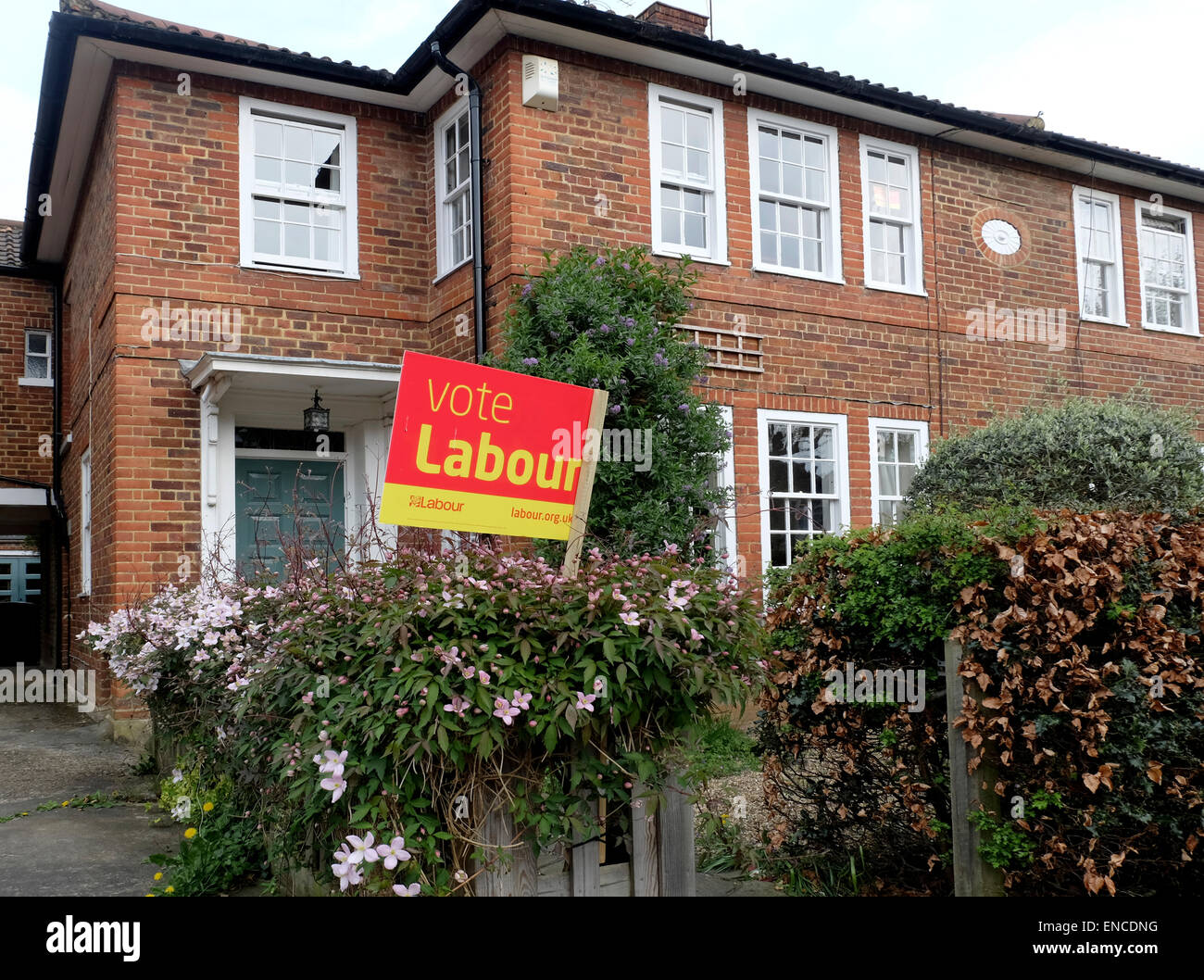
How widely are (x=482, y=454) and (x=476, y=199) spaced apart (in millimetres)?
6411

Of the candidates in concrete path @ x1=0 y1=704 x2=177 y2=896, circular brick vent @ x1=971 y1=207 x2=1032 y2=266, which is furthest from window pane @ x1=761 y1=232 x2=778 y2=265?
concrete path @ x1=0 y1=704 x2=177 y2=896

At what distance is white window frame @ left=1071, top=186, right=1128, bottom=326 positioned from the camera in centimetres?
1329

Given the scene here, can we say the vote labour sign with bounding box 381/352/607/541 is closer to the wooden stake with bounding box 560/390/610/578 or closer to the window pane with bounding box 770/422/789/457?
the wooden stake with bounding box 560/390/610/578

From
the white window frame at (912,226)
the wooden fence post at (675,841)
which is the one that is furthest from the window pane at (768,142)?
the wooden fence post at (675,841)

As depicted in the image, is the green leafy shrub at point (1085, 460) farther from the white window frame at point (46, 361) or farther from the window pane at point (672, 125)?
the white window frame at point (46, 361)

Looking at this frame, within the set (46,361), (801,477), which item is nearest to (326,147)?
(801,477)

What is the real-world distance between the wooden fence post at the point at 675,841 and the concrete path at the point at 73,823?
8.67 feet

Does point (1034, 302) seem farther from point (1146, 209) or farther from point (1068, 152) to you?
point (1146, 209)

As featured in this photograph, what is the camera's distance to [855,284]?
37.9ft

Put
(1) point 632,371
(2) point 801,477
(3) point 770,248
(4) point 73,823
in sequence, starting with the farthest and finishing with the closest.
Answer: (3) point 770,248 → (2) point 801,477 → (1) point 632,371 → (4) point 73,823

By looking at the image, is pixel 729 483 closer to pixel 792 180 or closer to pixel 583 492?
pixel 792 180

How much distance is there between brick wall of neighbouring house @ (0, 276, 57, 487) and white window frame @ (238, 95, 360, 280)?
7705mm

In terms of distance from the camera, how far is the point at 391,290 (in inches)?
428
